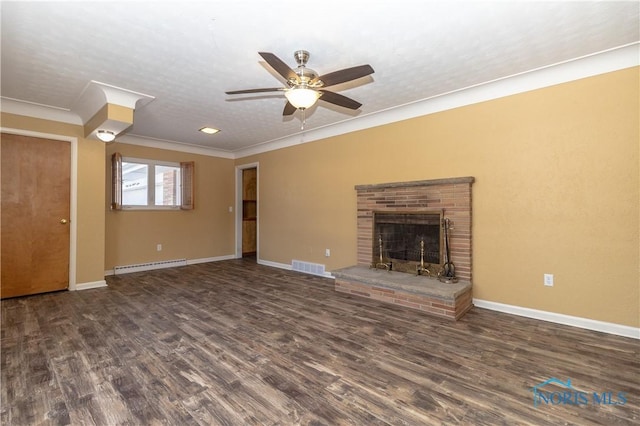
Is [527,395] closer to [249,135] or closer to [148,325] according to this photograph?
[148,325]

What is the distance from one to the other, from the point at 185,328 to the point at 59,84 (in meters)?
3.10

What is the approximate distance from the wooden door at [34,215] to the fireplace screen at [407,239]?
4.66 metres

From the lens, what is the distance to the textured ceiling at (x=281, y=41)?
6.90 feet

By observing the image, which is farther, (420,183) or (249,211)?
(249,211)

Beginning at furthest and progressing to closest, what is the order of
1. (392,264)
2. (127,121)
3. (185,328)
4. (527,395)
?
(392,264), (127,121), (185,328), (527,395)

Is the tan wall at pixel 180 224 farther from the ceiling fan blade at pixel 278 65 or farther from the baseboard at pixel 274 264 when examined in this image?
the ceiling fan blade at pixel 278 65

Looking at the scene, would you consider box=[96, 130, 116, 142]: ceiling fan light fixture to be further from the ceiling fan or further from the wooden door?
the ceiling fan

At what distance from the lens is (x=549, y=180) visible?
3076mm

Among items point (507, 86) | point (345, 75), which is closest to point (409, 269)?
point (507, 86)


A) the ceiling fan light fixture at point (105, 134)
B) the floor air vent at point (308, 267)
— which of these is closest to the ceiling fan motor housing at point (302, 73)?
the ceiling fan light fixture at point (105, 134)

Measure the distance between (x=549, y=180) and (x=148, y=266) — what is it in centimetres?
655

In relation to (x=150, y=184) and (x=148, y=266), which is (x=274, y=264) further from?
(x=150, y=184)

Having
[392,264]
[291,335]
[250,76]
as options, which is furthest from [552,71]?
[291,335]

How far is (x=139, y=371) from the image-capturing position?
2170 mm
